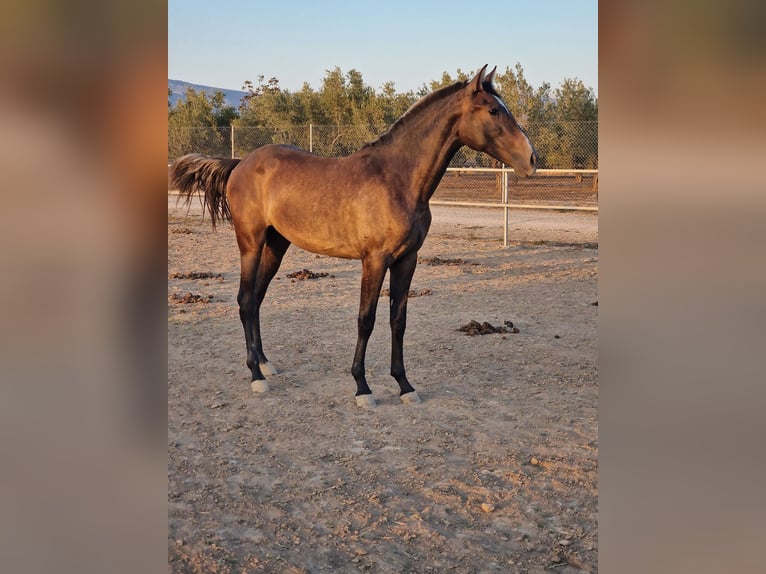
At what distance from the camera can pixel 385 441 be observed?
13.1ft

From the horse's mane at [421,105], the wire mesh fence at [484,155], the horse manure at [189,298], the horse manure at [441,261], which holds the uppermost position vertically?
the wire mesh fence at [484,155]

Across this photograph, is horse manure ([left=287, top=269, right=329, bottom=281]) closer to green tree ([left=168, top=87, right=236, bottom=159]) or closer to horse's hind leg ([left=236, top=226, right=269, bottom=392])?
horse's hind leg ([left=236, top=226, right=269, bottom=392])

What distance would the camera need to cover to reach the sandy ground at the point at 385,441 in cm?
280

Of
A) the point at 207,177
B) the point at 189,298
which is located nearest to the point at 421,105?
the point at 207,177

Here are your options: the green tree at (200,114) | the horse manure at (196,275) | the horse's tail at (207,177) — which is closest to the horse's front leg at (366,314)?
the horse's tail at (207,177)

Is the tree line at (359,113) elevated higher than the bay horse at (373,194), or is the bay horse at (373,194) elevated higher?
the tree line at (359,113)

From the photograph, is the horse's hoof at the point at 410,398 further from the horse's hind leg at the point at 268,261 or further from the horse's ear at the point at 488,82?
the horse's ear at the point at 488,82

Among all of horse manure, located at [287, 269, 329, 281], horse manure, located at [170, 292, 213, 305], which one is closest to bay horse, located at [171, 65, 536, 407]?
horse manure, located at [170, 292, 213, 305]

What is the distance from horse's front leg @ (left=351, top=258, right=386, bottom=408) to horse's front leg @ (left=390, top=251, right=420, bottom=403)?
5.4 inches

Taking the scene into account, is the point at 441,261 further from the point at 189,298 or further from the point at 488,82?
the point at 488,82

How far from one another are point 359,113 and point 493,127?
82.8ft

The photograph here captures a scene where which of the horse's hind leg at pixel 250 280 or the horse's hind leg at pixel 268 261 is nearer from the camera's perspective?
the horse's hind leg at pixel 250 280

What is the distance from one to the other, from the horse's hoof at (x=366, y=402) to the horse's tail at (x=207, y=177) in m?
1.82
